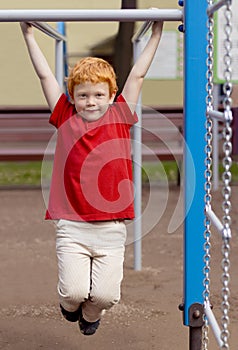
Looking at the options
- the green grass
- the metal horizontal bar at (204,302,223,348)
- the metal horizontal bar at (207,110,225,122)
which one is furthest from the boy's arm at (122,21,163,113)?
the green grass

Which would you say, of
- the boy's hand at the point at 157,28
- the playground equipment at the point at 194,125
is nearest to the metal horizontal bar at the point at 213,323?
the playground equipment at the point at 194,125

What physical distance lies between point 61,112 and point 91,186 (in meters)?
0.35

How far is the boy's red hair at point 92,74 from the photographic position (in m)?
2.86

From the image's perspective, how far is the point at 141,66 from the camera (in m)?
2.93

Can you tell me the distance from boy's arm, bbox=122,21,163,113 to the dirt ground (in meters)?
1.17

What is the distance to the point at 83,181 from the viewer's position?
2.86m

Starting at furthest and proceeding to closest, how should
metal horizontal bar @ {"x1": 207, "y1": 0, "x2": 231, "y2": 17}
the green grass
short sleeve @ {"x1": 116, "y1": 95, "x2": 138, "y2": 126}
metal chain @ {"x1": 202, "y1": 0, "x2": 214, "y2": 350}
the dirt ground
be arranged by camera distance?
the green grass < the dirt ground < short sleeve @ {"x1": 116, "y1": 95, "x2": 138, "y2": 126} < metal chain @ {"x1": 202, "y1": 0, "x2": 214, "y2": 350} < metal horizontal bar @ {"x1": 207, "y1": 0, "x2": 231, "y2": 17}

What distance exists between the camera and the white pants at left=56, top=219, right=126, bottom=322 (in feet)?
9.39

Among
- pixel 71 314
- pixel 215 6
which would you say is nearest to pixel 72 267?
pixel 71 314

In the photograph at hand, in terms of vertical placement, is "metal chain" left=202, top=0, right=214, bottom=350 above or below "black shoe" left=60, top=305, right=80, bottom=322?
above

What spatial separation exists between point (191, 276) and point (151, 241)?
2.89 m

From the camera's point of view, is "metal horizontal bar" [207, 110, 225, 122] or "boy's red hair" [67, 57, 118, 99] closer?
"metal horizontal bar" [207, 110, 225, 122]

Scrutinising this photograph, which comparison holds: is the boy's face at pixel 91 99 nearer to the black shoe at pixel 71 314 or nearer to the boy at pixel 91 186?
the boy at pixel 91 186

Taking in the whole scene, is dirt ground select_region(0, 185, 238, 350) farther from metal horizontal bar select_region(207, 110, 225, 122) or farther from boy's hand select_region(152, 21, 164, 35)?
boy's hand select_region(152, 21, 164, 35)
